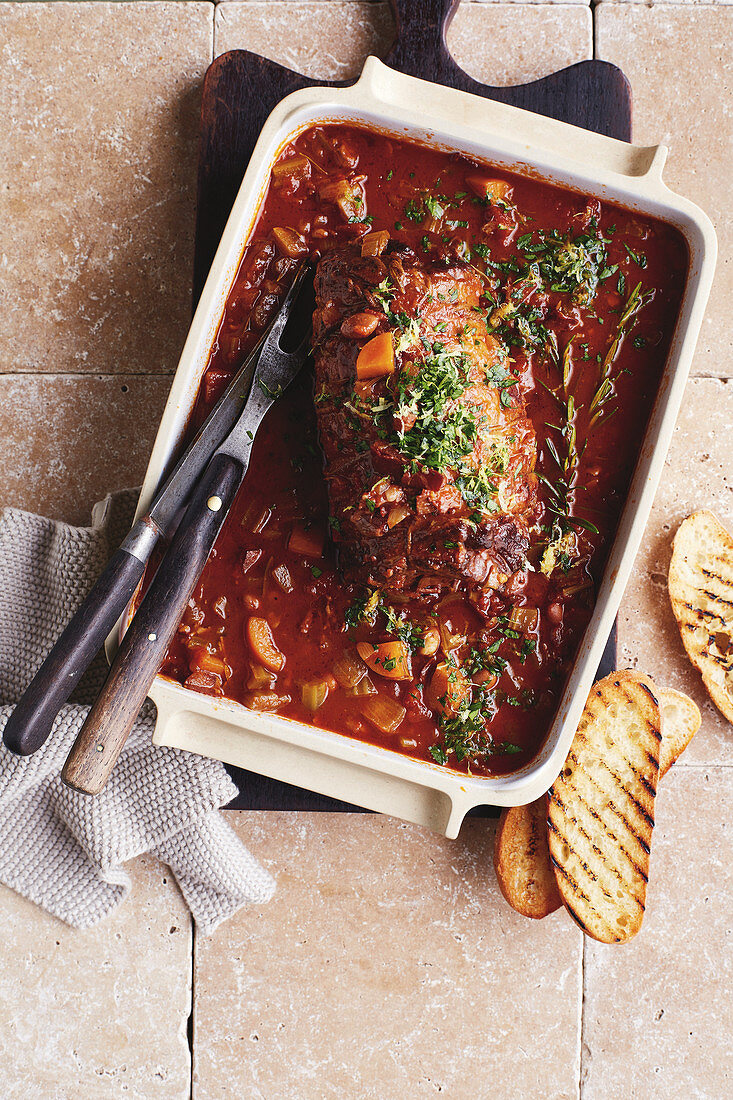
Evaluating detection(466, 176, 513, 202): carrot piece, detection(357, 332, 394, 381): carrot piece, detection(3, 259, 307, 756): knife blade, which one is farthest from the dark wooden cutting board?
detection(357, 332, 394, 381): carrot piece

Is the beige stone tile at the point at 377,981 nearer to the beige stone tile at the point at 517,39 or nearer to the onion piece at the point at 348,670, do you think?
the onion piece at the point at 348,670

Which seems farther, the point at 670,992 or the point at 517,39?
the point at 670,992

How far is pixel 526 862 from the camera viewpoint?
2.76 m

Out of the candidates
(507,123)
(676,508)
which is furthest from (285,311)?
(676,508)

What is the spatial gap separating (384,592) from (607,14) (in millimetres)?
2152

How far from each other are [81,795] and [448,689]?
1.26 meters

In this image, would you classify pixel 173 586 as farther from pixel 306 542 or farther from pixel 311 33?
pixel 311 33

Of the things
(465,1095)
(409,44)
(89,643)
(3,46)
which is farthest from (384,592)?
(3,46)

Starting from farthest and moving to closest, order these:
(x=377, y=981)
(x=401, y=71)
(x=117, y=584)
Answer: (x=377, y=981) < (x=401, y=71) < (x=117, y=584)

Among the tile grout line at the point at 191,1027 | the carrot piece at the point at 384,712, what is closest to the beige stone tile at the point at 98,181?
the carrot piece at the point at 384,712

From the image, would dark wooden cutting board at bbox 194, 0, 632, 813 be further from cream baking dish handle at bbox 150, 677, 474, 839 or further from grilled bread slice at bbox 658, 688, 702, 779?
grilled bread slice at bbox 658, 688, 702, 779

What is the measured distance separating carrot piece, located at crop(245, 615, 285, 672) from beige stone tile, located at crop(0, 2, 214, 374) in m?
1.02

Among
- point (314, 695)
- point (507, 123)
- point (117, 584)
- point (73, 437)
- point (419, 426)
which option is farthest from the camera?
point (73, 437)

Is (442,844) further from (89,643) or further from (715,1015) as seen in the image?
(89,643)
